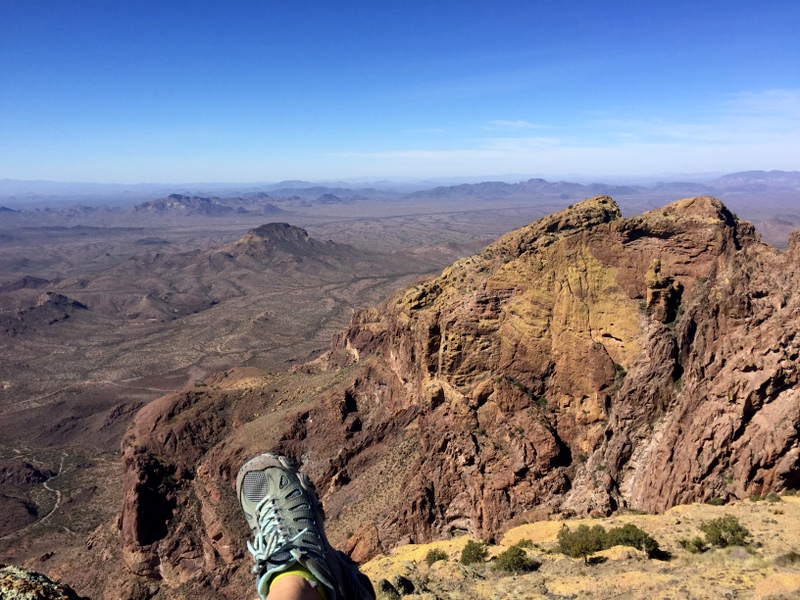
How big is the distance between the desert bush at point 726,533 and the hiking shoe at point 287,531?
13.6m

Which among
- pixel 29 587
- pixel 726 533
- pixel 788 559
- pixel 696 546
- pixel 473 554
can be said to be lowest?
pixel 473 554

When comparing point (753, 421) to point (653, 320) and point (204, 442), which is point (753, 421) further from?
point (204, 442)

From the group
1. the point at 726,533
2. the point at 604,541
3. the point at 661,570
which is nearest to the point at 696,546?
the point at 726,533

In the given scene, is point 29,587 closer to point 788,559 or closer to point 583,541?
point 583,541

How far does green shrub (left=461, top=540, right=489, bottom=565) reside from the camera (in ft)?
68.2

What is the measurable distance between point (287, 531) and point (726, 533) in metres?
15.3

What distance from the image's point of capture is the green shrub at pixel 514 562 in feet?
61.3

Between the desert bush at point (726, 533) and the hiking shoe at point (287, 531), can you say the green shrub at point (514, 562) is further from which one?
the hiking shoe at point (287, 531)

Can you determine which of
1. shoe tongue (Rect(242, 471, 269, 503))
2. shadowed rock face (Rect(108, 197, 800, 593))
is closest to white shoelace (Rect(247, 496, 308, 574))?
shoe tongue (Rect(242, 471, 269, 503))

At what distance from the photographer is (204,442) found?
46.3 m

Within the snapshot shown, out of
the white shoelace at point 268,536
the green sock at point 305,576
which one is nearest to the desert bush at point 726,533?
the white shoelace at point 268,536

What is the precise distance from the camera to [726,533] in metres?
16.3

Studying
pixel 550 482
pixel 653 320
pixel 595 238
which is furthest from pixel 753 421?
pixel 595 238

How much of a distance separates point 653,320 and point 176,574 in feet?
124
